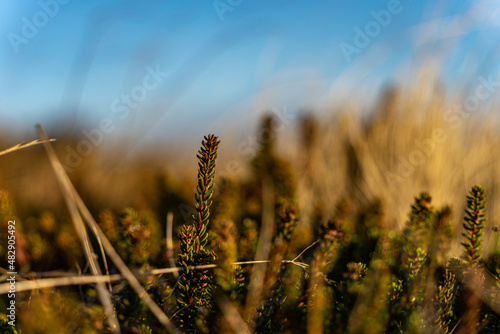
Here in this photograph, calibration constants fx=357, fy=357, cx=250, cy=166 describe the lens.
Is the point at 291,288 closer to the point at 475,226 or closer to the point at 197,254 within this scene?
the point at 197,254

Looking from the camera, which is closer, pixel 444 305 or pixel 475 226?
pixel 444 305

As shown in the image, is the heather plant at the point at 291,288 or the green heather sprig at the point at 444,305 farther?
the green heather sprig at the point at 444,305

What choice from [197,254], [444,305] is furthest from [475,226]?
[197,254]


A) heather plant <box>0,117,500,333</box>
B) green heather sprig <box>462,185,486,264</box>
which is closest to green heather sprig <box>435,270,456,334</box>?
heather plant <box>0,117,500,333</box>

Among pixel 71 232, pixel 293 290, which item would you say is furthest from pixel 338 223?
pixel 71 232

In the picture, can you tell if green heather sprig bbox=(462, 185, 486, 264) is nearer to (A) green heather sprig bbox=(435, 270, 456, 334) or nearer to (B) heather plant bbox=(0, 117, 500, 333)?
(B) heather plant bbox=(0, 117, 500, 333)

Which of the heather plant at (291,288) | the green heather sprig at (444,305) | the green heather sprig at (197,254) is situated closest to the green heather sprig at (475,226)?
the heather plant at (291,288)

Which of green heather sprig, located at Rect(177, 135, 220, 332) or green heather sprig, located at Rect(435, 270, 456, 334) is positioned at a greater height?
green heather sprig, located at Rect(177, 135, 220, 332)

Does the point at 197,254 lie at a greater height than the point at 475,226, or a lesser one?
greater

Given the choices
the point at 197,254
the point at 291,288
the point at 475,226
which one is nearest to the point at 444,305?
the point at 475,226

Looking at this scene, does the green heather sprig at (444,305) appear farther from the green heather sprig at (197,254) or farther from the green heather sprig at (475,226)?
the green heather sprig at (197,254)

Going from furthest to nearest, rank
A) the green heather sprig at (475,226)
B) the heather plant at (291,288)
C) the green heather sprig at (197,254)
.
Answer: the green heather sprig at (475,226), the green heather sprig at (197,254), the heather plant at (291,288)

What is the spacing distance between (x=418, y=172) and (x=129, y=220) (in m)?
2.14

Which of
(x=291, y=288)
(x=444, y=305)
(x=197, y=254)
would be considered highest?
(x=197, y=254)
